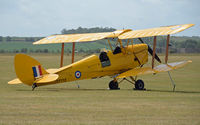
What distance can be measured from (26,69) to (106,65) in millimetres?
3157

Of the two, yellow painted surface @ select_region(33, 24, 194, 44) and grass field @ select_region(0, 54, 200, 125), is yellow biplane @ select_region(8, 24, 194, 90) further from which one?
grass field @ select_region(0, 54, 200, 125)

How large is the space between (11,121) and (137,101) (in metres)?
4.23

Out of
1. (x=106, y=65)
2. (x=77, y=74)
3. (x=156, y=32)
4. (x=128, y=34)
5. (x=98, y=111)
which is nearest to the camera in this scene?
(x=98, y=111)

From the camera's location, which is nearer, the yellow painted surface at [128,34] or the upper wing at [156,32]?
the upper wing at [156,32]

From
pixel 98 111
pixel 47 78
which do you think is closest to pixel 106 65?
pixel 47 78

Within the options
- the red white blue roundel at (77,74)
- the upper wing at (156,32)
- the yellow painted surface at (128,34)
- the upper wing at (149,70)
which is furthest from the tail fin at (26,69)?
→ the upper wing at (156,32)

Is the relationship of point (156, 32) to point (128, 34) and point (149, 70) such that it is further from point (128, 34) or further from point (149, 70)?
point (149, 70)

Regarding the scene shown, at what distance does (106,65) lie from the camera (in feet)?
52.2

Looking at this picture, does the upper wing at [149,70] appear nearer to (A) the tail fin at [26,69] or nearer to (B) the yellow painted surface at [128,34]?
(B) the yellow painted surface at [128,34]

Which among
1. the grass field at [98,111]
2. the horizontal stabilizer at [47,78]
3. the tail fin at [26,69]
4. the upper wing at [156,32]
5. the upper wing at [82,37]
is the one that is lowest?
the grass field at [98,111]

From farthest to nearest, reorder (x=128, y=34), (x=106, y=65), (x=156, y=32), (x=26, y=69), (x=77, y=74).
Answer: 1. (x=106, y=65)
2. (x=128, y=34)
3. (x=77, y=74)
4. (x=156, y=32)
5. (x=26, y=69)

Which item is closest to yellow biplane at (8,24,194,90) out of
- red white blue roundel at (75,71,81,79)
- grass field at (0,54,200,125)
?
red white blue roundel at (75,71,81,79)

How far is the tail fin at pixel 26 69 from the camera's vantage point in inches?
554

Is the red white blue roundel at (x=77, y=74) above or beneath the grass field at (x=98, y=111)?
above
